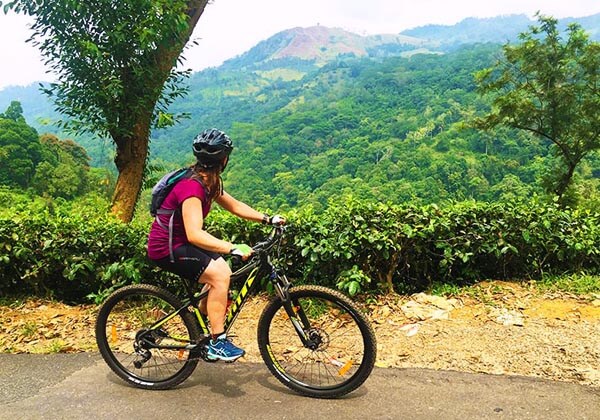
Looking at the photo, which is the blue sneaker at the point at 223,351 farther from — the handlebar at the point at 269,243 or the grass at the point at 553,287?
the grass at the point at 553,287

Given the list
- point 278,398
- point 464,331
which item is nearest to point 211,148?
point 278,398

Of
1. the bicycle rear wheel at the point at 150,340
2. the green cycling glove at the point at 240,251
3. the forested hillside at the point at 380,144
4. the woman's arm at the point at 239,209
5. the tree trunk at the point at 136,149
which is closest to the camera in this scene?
the green cycling glove at the point at 240,251

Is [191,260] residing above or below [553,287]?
above

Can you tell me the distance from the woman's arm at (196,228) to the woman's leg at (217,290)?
7.6 inches

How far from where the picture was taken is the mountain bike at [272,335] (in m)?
3.27

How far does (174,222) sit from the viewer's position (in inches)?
127

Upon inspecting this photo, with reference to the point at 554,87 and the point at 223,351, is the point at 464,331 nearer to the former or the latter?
the point at 223,351

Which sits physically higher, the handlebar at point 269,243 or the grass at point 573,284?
the handlebar at point 269,243

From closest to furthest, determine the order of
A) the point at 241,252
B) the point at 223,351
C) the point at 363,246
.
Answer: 1. the point at 241,252
2. the point at 223,351
3. the point at 363,246

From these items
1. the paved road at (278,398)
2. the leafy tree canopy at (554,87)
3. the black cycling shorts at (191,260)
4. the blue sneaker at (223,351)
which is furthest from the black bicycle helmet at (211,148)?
the leafy tree canopy at (554,87)

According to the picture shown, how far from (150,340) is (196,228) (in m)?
1.09

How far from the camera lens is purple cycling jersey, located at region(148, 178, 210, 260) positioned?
10.2 ft

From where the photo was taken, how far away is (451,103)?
3182 inches

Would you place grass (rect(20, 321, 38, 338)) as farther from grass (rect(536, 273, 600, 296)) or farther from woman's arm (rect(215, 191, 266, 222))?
grass (rect(536, 273, 600, 296))
